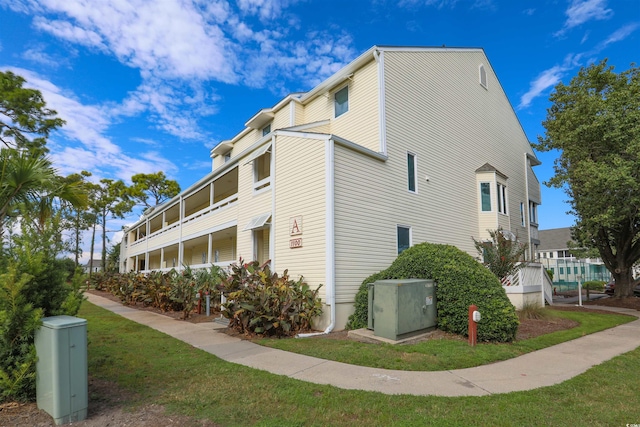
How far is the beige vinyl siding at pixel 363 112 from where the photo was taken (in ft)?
41.8

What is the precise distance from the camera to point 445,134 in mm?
15703

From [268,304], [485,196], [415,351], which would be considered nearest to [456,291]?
[415,351]

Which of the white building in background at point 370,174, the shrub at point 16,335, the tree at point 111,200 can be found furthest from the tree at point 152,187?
the shrub at point 16,335

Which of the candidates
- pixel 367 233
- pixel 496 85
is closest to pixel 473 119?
pixel 496 85

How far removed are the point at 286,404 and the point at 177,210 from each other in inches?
876

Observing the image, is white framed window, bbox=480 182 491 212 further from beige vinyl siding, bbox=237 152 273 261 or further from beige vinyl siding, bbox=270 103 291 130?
beige vinyl siding, bbox=237 152 273 261

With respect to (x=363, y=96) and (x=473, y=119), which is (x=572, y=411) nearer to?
(x=363, y=96)

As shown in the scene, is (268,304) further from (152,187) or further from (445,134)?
(152,187)

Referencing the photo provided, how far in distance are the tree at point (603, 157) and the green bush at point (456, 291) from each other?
9693 mm

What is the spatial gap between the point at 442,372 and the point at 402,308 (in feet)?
7.33

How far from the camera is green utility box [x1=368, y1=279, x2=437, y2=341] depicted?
321 inches

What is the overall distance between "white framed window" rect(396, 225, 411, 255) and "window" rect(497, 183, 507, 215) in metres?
7.09

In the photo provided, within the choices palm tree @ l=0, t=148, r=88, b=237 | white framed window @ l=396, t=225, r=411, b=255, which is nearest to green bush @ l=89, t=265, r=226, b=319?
palm tree @ l=0, t=148, r=88, b=237

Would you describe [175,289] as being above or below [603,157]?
below
